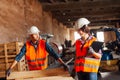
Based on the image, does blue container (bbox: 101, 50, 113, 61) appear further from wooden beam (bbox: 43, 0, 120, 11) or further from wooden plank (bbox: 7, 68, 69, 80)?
wooden beam (bbox: 43, 0, 120, 11)

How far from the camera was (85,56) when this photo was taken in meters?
4.61

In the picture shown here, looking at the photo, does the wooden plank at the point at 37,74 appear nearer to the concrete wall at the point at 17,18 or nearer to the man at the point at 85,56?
the man at the point at 85,56

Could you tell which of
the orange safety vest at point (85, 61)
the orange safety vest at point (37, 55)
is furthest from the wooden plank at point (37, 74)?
the orange safety vest at point (37, 55)

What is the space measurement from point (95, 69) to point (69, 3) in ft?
39.9

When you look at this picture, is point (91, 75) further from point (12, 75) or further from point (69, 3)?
point (69, 3)

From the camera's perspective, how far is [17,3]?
11.0 meters

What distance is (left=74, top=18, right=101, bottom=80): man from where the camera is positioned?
4.58 m

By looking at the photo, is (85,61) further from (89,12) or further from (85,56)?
(89,12)

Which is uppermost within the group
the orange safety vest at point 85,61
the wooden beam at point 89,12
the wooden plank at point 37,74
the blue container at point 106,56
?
the wooden beam at point 89,12

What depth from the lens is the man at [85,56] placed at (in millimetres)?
4578

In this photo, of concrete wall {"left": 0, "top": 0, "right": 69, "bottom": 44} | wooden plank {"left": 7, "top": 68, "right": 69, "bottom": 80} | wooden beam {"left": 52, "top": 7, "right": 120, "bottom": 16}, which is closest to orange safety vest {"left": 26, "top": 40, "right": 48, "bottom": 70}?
wooden plank {"left": 7, "top": 68, "right": 69, "bottom": 80}

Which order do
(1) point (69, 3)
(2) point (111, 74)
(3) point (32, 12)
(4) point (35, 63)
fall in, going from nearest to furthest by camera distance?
(4) point (35, 63) < (2) point (111, 74) < (3) point (32, 12) < (1) point (69, 3)

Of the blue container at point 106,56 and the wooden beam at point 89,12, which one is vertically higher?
the wooden beam at point 89,12

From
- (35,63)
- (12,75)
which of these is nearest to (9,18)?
(35,63)
